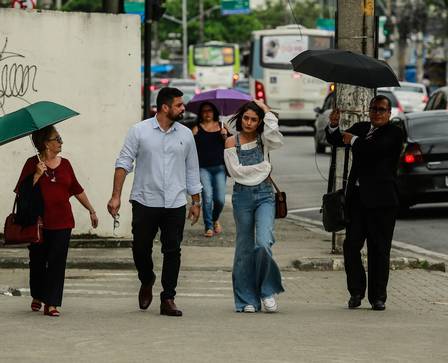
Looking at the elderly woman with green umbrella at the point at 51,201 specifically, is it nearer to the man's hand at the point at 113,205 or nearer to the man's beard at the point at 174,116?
the man's hand at the point at 113,205

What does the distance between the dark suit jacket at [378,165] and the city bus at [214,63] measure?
67113 mm

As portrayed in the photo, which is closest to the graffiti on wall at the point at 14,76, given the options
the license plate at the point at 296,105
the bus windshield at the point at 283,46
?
the license plate at the point at 296,105

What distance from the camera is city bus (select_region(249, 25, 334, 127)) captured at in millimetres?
47750

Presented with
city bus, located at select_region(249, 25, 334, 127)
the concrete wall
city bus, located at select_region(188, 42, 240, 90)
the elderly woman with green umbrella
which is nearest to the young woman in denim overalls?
the elderly woman with green umbrella

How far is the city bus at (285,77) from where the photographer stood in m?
47.8

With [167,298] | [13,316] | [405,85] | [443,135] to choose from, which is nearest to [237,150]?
[167,298]

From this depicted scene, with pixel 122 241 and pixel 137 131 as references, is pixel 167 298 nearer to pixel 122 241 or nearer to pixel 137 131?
pixel 137 131

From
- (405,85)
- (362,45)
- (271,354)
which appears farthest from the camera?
(405,85)

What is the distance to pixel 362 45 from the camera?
14758mm

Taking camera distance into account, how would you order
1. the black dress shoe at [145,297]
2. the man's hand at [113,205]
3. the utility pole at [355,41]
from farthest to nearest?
the utility pole at [355,41] → the black dress shoe at [145,297] → the man's hand at [113,205]

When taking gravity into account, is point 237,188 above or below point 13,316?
above

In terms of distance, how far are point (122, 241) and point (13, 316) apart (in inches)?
208

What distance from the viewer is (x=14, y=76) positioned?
15.6m

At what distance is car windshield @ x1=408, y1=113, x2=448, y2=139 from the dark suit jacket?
8698mm
